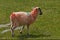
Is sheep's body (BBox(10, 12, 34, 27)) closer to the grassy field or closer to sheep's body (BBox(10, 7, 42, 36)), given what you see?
sheep's body (BBox(10, 7, 42, 36))

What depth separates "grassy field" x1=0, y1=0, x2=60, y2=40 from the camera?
52.2ft

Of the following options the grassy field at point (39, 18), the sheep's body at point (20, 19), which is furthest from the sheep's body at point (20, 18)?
the grassy field at point (39, 18)

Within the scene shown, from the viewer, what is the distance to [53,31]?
16.8m

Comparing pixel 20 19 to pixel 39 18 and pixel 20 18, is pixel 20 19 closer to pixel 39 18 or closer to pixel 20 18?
pixel 20 18

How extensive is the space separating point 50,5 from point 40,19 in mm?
4905

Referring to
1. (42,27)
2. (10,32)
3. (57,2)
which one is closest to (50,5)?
(57,2)

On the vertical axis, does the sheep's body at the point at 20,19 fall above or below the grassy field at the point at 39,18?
above

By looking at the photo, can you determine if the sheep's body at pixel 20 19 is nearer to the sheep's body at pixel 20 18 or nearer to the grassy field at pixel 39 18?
the sheep's body at pixel 20 18

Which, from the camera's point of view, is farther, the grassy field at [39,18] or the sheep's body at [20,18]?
the grassy field at [39,18]

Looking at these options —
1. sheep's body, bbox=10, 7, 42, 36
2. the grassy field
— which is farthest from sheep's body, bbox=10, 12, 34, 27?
the grassy field

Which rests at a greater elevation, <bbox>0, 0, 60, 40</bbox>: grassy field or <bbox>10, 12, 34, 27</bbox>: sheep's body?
<bbox>10, 12, 34, 27</bbox>: sheep's body

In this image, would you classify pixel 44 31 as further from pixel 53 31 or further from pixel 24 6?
pixel 24 6

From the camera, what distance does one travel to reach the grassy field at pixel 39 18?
1591cm

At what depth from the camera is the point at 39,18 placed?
67.0 ft
